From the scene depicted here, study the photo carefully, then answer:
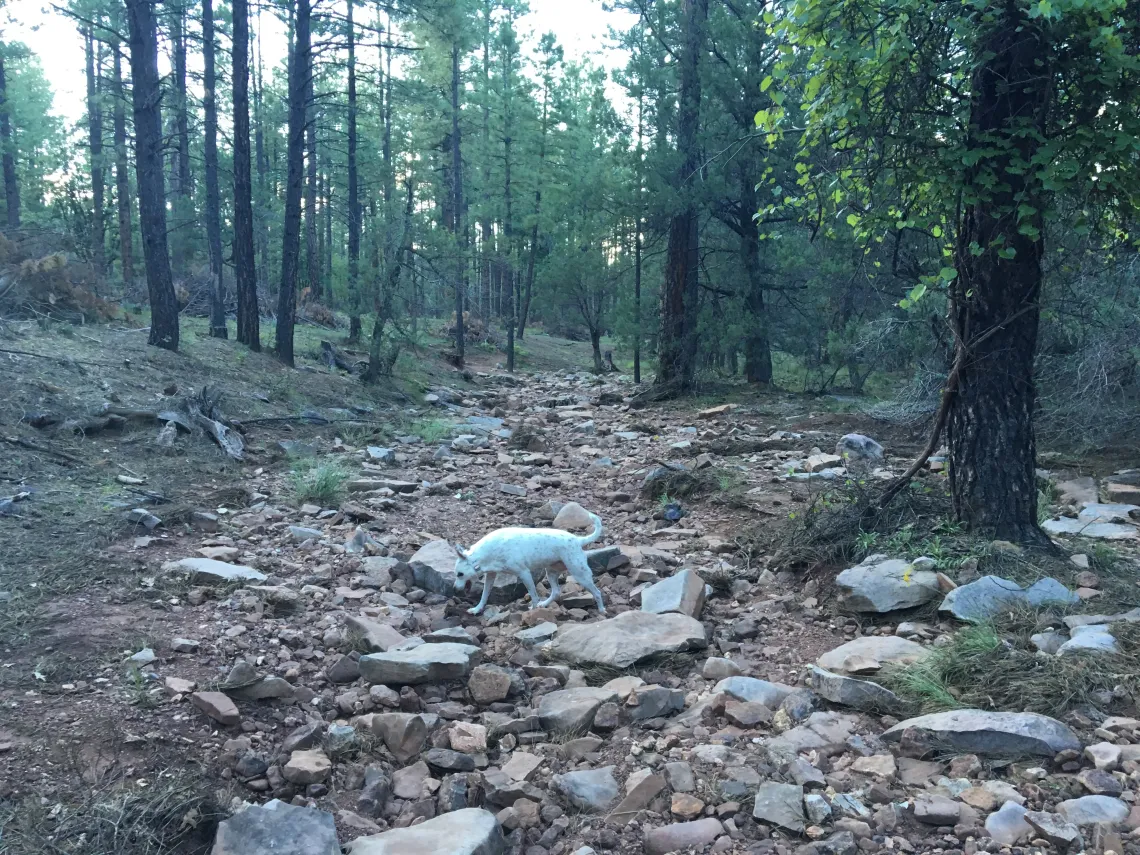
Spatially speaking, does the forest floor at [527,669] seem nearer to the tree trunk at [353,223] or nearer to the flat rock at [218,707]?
the flat rock at [218,707]

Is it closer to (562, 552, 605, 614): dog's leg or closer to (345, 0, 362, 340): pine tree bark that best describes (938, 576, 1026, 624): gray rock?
(562, 552, 605, 614): dog's leg

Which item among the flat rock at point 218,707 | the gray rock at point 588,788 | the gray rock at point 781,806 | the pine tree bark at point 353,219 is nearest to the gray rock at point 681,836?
the gray rock at point 781,806

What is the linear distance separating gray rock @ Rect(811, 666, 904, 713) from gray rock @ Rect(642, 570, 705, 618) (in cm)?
134

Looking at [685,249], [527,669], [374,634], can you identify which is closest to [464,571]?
[374,634]

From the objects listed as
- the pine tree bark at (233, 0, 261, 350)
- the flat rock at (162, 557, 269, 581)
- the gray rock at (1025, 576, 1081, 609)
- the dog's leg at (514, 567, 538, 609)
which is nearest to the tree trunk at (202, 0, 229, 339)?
the pine tree bark at (233, 0, 261, 350)

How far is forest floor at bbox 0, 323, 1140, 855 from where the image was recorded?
2881 millimetres

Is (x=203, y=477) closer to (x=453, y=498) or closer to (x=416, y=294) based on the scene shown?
(x=453, y=498)

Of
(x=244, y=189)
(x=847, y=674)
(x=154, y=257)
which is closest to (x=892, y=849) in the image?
(x=847, y=674)

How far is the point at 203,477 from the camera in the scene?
25.8 feet

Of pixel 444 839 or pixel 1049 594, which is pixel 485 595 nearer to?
pixel 444 839

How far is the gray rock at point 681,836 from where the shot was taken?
2.78 metres

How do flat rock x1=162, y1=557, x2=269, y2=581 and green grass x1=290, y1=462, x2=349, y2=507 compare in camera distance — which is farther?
green grass x1=290, y1=462, x2=349, y2=507

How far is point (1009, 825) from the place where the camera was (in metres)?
2.62

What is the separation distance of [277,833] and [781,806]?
1.74 meters
